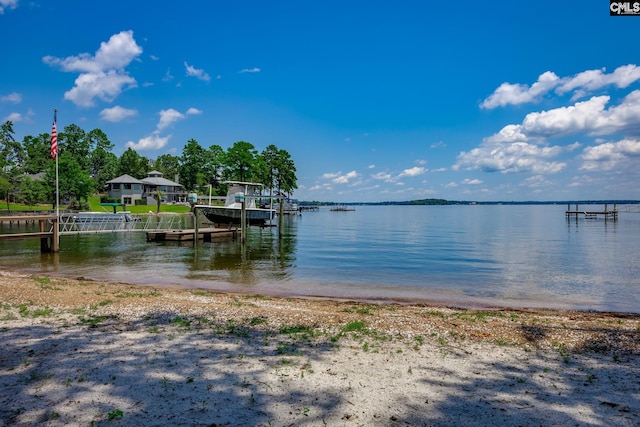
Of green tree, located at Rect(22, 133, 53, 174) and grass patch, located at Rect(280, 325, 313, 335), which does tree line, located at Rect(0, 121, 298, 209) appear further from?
grass patch, located at Rect(280, 325, 313, 335)

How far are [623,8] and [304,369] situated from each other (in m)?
8.92

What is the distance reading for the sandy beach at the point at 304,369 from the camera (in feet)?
14.5

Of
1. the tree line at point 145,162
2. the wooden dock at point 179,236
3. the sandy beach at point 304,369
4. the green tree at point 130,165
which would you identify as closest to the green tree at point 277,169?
the tree line at point 145,162

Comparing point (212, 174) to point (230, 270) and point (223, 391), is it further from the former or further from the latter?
point (223, 391)

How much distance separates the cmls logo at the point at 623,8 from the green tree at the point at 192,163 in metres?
88.9

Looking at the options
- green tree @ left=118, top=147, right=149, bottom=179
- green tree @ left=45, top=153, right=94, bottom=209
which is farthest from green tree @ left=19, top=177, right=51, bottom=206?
green tree @ left=118, top=147, right=149, bottom=179

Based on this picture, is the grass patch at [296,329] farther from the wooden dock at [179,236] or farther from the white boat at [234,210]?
the white boat at [234,210]

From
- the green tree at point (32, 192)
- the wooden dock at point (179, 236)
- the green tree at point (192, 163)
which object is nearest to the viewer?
the wooden dock at point (179, 236)

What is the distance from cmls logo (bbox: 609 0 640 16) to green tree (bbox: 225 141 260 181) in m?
75.5

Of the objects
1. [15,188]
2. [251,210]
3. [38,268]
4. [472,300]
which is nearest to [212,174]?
[15,188]

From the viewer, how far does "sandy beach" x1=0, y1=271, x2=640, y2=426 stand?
4.43m

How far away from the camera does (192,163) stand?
9169 cm

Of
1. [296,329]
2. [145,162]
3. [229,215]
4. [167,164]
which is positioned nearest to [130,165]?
[145,162]

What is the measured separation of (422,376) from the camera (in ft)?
18.2
